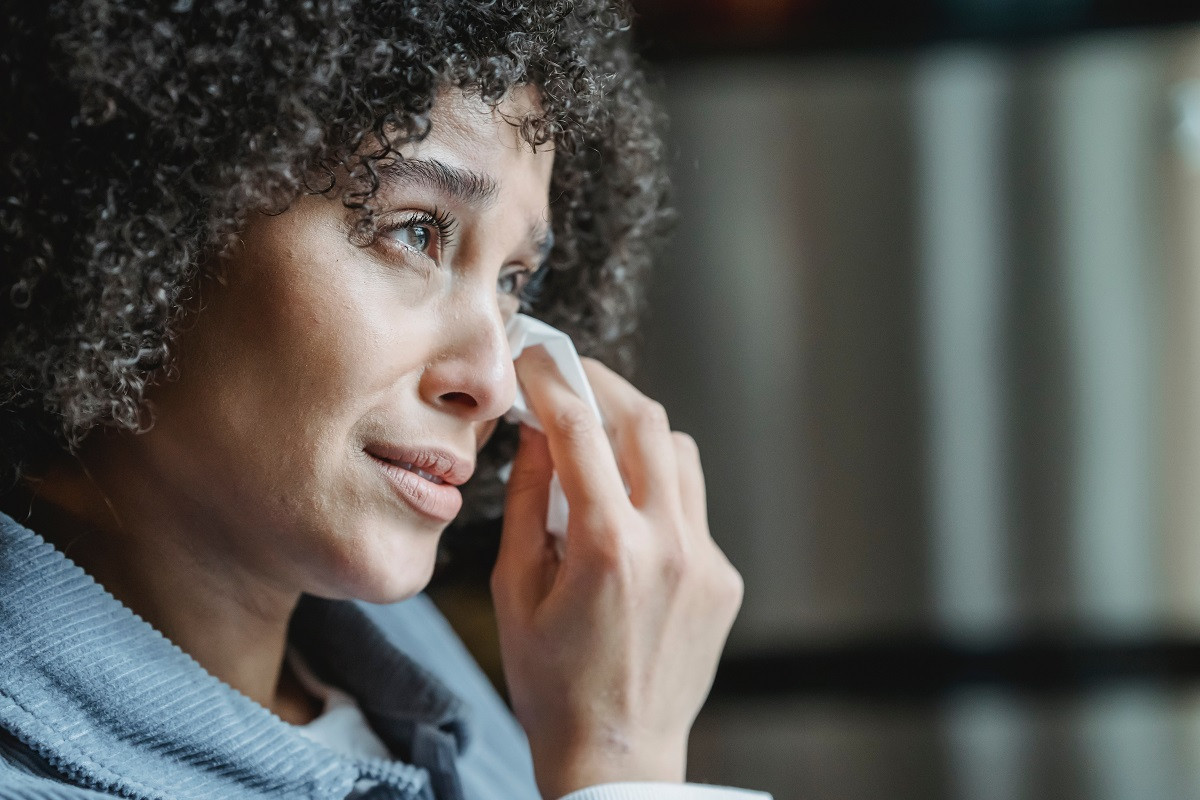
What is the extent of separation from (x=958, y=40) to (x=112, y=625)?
4.87 ft

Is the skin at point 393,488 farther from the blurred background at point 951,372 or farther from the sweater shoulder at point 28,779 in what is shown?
the blurred background at point 951,372

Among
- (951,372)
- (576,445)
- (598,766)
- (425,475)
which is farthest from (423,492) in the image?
(951,372)

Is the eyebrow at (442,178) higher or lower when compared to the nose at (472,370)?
higher

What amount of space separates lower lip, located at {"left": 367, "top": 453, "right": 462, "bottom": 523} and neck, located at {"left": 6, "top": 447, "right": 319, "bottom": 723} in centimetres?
14

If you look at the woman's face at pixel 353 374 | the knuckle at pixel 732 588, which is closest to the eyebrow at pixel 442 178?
the woman's face at pixel 353 374

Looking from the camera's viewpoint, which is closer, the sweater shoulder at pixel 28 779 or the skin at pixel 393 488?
the sweater shoulder at pixel 28 779

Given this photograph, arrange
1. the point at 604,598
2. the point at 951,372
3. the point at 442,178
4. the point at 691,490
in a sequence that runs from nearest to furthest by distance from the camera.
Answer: the point at 442,178 → the point at 604,598 → the point at 691,490 → the point at 951,372

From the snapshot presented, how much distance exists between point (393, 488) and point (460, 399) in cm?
8

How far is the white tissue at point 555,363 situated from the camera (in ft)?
3.09

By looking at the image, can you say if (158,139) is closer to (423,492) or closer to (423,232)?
(423,232)

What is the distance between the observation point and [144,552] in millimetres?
819

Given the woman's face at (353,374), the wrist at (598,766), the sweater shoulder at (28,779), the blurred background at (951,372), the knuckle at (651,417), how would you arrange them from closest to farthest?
the sweater shoulder at (28,779) < the woman's face at (353,374) < the wrist at (598,766) < the knuckle at (651,417) < the blurred background at (951,372)

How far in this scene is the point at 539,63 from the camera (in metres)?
0.81

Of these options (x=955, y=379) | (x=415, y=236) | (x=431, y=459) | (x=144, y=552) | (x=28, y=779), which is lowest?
(x=28, y=779)
